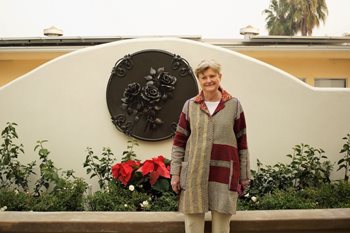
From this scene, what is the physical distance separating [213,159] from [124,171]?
5.27ft

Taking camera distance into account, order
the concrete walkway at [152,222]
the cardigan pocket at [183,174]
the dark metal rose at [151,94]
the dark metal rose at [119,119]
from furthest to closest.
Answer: the dark metal rose at [119,119], the dark metal rose at [151,94], the concrete walkway at [152,222], the cardigan pocket at [183,174]

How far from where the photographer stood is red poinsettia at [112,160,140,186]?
3.93 metres

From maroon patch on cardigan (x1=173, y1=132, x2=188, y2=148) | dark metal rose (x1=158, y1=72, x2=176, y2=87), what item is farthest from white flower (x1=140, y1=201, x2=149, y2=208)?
dark metal rose (x1=158, y1=72, x2=176, y2=87)

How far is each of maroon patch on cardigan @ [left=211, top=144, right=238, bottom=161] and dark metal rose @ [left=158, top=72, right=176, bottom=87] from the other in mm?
1900

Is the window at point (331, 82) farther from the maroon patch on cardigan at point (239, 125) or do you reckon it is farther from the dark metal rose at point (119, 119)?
the maroon patch on cardigan at point (239, 125)

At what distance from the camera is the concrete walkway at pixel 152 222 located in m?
3.15

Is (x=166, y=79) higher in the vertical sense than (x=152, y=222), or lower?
higher

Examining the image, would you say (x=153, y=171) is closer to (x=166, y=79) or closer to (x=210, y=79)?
(x=166, y=79)

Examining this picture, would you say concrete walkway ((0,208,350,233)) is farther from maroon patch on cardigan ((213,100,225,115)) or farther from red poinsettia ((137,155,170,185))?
maroon patch on cardigan ((213,100,225,115))

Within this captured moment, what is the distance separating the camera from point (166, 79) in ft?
14.3

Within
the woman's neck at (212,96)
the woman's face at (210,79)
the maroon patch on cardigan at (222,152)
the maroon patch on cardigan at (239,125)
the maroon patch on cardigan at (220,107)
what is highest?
the woman's face at (210,79)

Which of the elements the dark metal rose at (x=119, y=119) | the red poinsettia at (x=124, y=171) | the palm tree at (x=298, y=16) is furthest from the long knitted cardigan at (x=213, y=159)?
the palm tree at (x=298, y=16)

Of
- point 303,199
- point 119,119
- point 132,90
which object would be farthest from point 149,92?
point 303,199

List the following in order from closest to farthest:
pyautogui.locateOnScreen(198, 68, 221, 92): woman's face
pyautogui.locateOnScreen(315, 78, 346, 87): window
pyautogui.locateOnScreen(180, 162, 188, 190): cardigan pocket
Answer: pyautogui.locateOnScreen(198, 68, 221, 92): woman's face
pyautogui.locateOnScreen(180, 162, 188, 190): cardigan pocket
pyautogui.locateOnScreen(315, 78, 346, 87): window
